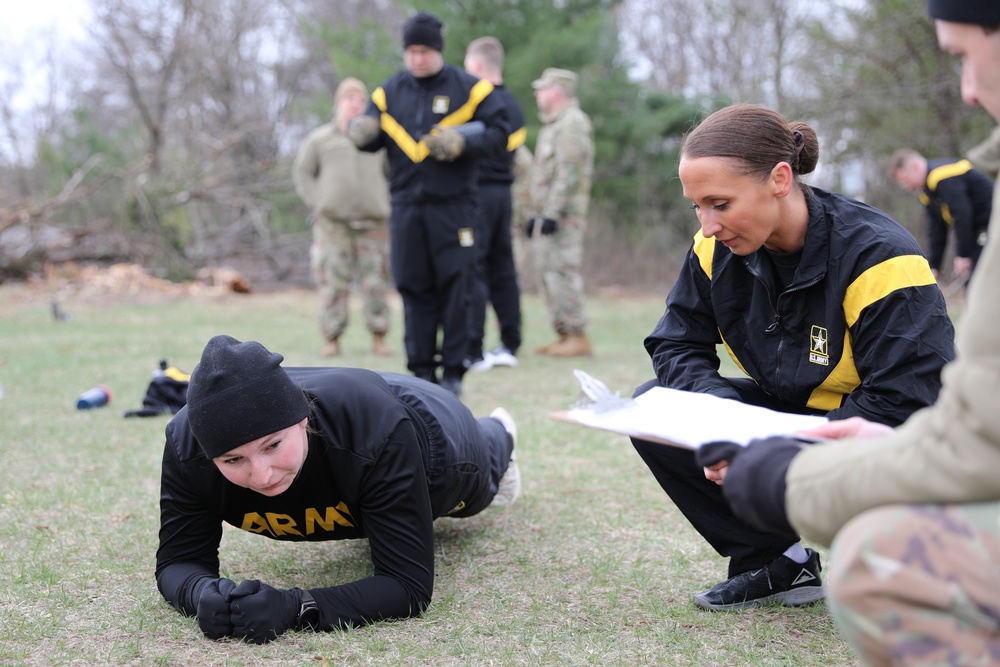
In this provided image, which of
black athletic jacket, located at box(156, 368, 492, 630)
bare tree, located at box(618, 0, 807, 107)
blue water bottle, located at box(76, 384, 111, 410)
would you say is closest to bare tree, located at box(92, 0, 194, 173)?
bare tree, located at box(618, 0, 807, 107)

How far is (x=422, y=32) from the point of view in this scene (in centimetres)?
620

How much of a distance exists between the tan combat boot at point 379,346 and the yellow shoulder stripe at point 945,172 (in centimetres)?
519

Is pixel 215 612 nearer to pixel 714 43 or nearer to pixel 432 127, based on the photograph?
pixel 432 127

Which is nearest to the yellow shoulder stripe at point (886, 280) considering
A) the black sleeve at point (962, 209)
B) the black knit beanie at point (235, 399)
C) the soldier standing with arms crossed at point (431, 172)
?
the black knit beanie at point (235, 399)

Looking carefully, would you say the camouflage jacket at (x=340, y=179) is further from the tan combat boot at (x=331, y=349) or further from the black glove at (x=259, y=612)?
the black glove at (x=259, y=612)

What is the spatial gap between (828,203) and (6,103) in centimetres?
2413

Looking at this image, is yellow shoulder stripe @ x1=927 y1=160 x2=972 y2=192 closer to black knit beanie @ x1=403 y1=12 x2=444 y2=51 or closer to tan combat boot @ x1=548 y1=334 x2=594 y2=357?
tan combat boot @ x1=548 y1=334 x2=594 y2=357

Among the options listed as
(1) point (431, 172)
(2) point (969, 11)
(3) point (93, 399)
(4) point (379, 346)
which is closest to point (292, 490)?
(2) point (969, 11)

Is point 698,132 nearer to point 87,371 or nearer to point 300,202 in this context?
point 87,371

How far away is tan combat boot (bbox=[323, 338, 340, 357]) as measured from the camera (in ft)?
29.4

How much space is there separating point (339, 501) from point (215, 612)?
17.5 inches

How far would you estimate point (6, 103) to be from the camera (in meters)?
23.0

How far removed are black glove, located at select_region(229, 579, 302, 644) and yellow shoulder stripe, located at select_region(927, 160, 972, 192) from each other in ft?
26.2

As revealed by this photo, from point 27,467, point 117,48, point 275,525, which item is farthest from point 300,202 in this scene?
point 275,525
